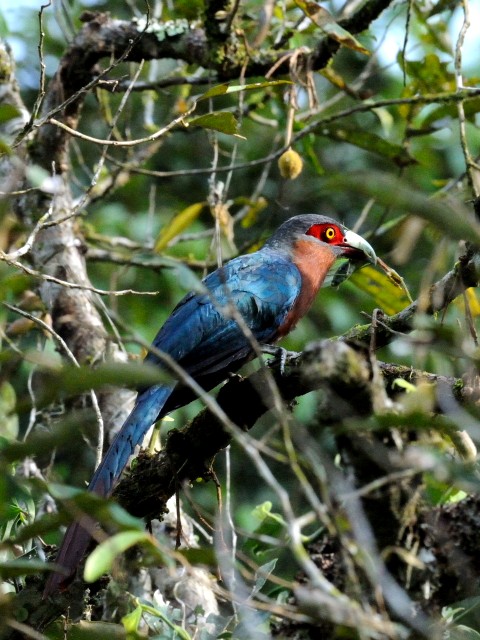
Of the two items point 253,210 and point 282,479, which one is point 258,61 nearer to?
point 253,210

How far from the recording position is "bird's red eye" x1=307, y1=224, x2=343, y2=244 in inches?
208

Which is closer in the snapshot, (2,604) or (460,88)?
(2,604)

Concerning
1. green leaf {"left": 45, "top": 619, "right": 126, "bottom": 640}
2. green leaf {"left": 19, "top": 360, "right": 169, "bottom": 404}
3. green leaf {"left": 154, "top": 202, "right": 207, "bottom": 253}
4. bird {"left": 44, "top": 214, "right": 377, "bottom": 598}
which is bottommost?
green leaf {"left": 45, "top": 619, "right": 126, "bottom": 640}

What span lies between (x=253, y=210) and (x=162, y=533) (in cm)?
223

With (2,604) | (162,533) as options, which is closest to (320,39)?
(162,533)

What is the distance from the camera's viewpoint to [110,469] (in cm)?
339

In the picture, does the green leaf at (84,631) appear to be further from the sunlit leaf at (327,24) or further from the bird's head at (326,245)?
the sunlit leaf at (327,24)

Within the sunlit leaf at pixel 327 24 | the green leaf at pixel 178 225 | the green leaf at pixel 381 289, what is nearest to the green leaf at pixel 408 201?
the sunlit leaf at pixel 327 24

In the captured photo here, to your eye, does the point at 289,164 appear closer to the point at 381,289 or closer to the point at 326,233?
the point at 326,233

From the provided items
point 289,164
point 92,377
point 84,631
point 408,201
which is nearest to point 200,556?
point 92,377

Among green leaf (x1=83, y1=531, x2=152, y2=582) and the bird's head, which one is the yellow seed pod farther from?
green leaf (x1=83, y1=531, x2=152, y2=582)

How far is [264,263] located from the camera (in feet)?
15.7

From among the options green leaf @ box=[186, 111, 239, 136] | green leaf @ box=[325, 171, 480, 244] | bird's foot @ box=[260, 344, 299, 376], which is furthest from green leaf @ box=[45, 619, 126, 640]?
green leaf @ box=[186, 111, 239, 136]

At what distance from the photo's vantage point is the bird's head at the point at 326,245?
204 inches
